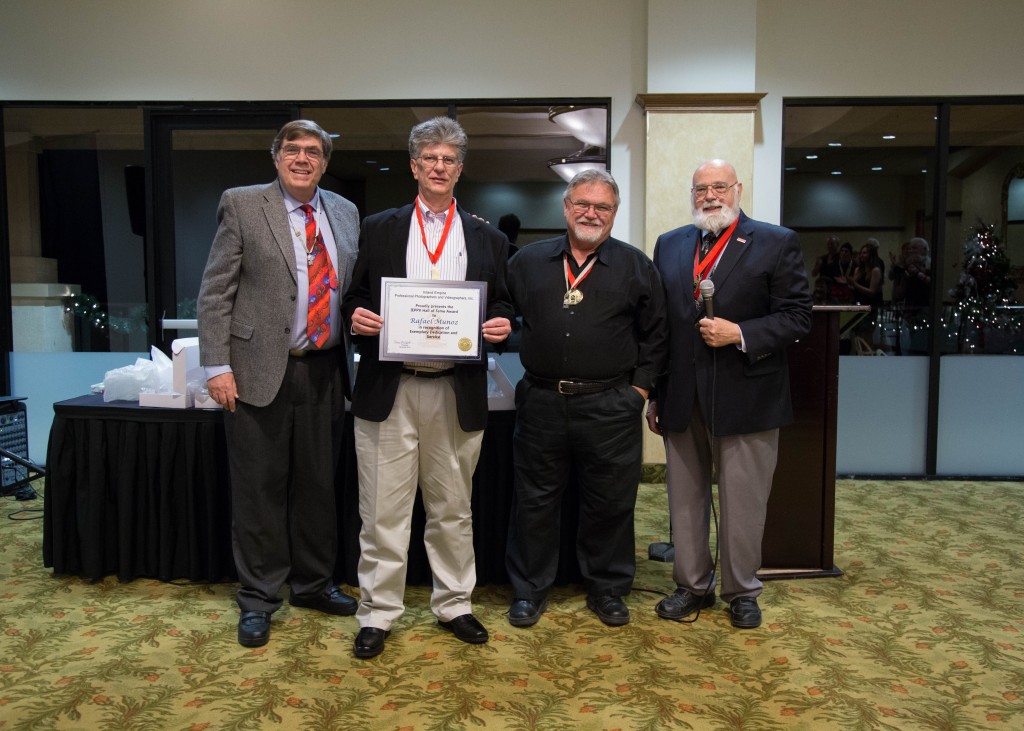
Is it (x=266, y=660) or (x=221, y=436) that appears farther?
(x=221, y=436)

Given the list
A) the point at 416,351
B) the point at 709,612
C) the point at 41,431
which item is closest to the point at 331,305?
the point at 416,351

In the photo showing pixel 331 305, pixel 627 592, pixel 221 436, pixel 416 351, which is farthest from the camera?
pixel 221 436

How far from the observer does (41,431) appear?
554 cm

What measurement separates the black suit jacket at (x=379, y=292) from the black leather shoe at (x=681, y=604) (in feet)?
3.31

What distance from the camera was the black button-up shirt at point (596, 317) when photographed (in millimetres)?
2781

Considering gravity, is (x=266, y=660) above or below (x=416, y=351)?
below

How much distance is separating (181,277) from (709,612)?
417 centimetres

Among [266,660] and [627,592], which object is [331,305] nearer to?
[266,660]

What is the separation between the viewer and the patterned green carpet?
90.0 inches

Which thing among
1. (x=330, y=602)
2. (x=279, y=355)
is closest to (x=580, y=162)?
(x=279, y=355)

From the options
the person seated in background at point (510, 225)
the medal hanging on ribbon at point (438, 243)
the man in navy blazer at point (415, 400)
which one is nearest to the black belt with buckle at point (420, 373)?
the man in navy blazer at point (415, 400)

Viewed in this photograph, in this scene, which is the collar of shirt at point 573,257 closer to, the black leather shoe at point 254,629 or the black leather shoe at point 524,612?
the black leather shoe at point 524,612

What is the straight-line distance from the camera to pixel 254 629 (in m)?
2.73

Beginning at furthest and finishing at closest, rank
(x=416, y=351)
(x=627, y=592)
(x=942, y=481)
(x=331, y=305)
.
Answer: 1. (x=942, y=481)
2. (x=627, y=592)
3. (x=331, y=305)
4. (x=416, y=351)
